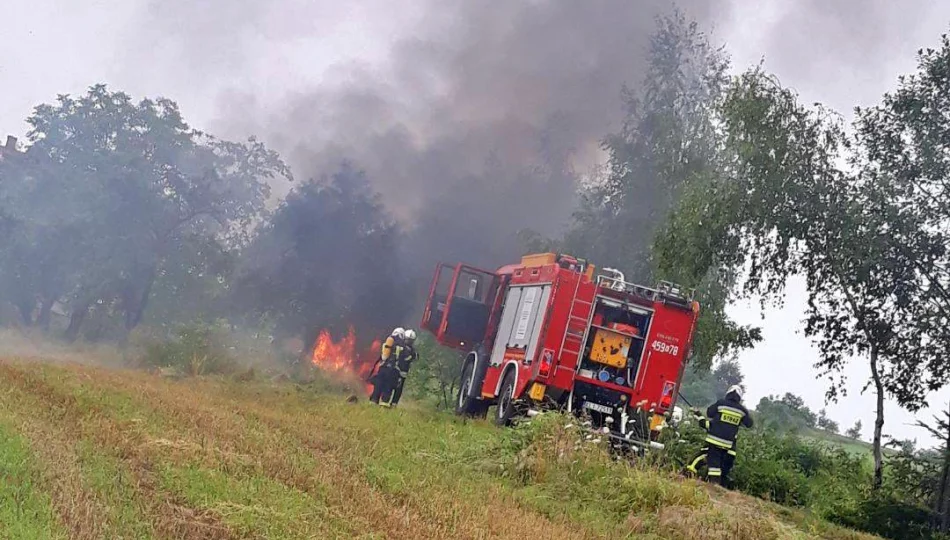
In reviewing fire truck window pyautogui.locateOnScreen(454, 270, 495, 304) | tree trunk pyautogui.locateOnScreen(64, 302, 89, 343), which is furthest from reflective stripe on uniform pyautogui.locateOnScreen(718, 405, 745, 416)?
tree trunk pyautogui.locateOnScreen(64, 302, 89, 343)

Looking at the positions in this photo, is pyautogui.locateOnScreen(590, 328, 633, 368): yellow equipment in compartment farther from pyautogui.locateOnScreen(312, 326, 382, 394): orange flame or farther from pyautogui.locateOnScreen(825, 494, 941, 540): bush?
pyautogui.locateOnScreen(312, 326, 382, 394): orange flame

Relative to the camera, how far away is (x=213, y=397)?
40.9 ft

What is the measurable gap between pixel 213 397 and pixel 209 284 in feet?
58.1

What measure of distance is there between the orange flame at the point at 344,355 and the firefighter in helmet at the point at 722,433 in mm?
11402

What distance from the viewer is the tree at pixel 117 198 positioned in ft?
93.1

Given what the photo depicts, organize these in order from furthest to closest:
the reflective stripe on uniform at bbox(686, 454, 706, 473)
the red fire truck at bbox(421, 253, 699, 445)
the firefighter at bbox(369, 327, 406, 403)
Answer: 1. the firefighter at bbox(369, 327, 406, 403)
2. the red fire truck at bbox(421, 253, 699, 445)
3. the reflective stripe on uniform at bbox(686, 454, 706, 473)

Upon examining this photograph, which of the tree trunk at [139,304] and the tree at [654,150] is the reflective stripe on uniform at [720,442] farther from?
the tree trunk at [139,304]

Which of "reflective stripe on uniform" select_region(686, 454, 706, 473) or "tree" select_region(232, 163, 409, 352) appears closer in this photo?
"reflective stripe on uniform" select_region(686, 454, 706, 473)

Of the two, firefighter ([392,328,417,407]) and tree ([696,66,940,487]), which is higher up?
tree ([696,66,940,487])

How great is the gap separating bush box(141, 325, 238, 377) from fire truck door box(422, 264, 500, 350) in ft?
14.3

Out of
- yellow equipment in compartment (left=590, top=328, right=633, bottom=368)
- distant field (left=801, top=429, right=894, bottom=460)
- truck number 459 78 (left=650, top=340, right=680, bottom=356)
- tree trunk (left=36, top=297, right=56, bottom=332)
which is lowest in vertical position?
tree trunk (left=36, top=297, right=56, bottom=332)

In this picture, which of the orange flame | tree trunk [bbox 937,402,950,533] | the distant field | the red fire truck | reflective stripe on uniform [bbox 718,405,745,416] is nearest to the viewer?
tree trunk [bbox 937,402,950,533]

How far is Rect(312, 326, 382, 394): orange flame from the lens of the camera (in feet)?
72.3

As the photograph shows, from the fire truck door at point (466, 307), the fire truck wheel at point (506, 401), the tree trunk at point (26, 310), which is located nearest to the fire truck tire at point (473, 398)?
the fire truck door at point (466, 307)
